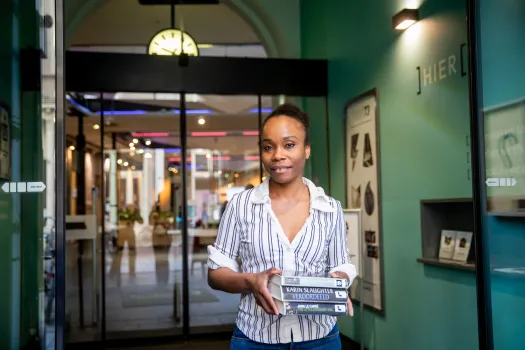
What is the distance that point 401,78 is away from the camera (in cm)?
413

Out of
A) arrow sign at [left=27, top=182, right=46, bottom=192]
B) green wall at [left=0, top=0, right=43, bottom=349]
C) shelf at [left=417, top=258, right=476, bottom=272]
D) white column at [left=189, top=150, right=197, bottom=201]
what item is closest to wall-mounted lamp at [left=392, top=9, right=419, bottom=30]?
shelf at [left=417, top=258, right=476, bottom=272]

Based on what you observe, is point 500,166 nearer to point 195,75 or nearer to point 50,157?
point 50,157

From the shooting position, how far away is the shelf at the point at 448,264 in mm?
3264

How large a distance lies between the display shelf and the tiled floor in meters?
3.31

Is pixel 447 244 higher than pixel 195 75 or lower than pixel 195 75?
lower

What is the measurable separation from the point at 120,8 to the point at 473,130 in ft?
20.0

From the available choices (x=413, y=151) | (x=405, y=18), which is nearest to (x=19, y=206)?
(x=413, y=151)

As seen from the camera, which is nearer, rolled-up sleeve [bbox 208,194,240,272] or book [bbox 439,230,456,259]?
rolled-up sleeve [bbox 208,194,240,272]

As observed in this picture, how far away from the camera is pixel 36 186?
233 cm

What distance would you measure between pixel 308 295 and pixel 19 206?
185cm

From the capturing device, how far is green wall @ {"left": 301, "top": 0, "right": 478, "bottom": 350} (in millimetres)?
3393

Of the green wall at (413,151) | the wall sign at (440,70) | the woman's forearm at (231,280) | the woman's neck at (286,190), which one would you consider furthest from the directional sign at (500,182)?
the woman's forearm at (231,280)

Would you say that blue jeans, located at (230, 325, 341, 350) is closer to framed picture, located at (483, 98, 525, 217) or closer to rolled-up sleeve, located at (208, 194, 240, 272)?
rolled-up sleeve, located at (208, 194, 240, 272)

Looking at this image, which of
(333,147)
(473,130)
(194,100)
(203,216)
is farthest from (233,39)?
(473,130)
